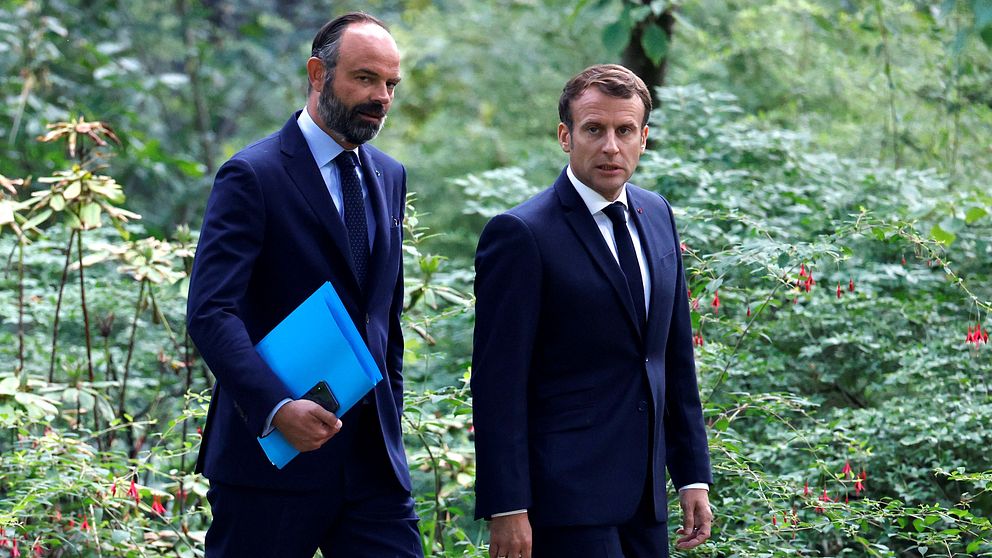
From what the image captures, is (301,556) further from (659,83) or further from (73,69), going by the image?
(73,69)

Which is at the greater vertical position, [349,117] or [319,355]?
[349,117]

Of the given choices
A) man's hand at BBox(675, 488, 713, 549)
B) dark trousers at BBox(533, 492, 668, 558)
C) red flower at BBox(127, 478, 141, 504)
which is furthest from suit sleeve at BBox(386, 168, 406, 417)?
red flower at BBox(127, 478, 141, 504)

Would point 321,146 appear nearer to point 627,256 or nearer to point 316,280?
point 316,280

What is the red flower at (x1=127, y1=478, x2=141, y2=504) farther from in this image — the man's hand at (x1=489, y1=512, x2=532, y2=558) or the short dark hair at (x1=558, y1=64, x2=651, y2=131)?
the short dark hair at (x1=558, y1=64, x2=651, y2=131)

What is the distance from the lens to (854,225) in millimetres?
4152

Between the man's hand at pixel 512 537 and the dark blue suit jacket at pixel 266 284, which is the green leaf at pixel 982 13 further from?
the man's hand at pixel 512 537

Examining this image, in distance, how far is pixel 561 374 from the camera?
3.17 meters

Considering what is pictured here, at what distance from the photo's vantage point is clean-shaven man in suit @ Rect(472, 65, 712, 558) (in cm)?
309

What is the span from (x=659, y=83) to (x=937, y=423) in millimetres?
3834

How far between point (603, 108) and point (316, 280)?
32.6 inches

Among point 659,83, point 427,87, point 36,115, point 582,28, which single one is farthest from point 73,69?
point 427,87

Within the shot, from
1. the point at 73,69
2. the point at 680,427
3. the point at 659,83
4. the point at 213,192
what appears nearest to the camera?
the point at 213,192

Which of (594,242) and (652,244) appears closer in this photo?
(594,242)

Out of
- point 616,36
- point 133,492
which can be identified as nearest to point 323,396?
point 133,492
